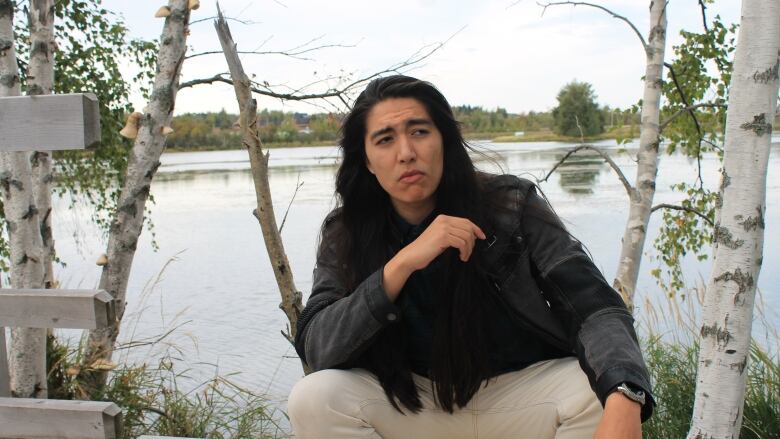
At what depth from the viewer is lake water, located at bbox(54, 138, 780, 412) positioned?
21.3 ft

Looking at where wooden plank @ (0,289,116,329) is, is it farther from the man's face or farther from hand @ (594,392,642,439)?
hand @ (594,392,642,439)

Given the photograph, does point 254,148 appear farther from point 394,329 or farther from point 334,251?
point 394,329

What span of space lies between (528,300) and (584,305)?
0.56 ft

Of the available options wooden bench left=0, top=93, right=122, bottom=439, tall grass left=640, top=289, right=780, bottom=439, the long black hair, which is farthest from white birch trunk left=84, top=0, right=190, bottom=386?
tall grass left=640, top=289, right=780, bottom=439

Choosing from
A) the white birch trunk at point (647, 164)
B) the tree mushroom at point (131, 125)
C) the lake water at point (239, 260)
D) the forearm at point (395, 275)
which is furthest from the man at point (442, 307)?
the white birch trunk at point (647, 164)

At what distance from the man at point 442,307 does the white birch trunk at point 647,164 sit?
6.62 feet

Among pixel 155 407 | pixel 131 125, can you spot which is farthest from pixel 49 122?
pixel 155 407

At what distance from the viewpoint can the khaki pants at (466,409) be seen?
6.26 feet

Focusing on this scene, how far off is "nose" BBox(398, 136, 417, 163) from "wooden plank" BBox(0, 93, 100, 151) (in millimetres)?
1095

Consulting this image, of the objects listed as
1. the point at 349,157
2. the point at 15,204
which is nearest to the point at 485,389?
the point at 349,157

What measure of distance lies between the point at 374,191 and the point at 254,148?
879 mm

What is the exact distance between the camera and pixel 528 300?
2027 mm

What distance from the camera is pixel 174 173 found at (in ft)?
81.8

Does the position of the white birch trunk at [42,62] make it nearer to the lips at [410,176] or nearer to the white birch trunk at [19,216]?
the white birch trunk at [19,216]
